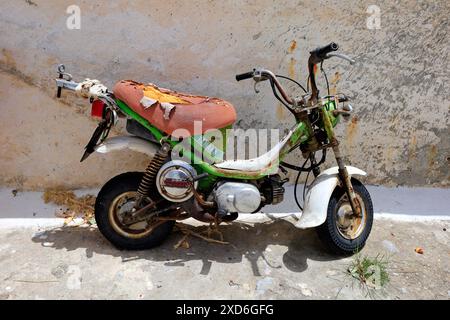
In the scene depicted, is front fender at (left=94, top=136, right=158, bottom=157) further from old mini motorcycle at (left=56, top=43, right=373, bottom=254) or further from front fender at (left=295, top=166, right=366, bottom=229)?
front fender at (left=295, top=166, right=366, bottom=229)

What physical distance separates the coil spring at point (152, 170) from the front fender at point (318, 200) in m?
1.04

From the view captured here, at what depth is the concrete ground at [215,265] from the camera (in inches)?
113

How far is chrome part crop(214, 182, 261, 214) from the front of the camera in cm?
311

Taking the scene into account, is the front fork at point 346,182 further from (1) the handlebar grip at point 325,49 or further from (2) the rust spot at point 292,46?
(2) the rust spot at point 292,46

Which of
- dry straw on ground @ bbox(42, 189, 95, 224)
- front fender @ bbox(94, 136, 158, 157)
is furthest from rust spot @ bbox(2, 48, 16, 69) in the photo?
front fender @ bbox(94, 136, 158, 157)

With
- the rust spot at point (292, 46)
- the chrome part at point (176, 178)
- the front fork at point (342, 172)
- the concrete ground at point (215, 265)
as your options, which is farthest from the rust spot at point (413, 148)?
the chrome part at point (176, 178)

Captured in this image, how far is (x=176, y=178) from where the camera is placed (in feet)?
9.95

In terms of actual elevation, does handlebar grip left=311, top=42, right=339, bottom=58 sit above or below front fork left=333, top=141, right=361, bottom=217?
above

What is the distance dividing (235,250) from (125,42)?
1887 millimetres

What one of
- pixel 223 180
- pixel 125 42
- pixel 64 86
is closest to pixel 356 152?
pixel 223 180

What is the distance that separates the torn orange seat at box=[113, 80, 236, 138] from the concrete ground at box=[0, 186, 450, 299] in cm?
92

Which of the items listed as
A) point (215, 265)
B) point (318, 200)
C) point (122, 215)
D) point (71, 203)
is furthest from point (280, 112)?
point (71, 203)

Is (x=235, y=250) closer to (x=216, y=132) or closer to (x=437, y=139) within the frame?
(x=216, y=132)

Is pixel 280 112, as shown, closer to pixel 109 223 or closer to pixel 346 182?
pixel 346 182
